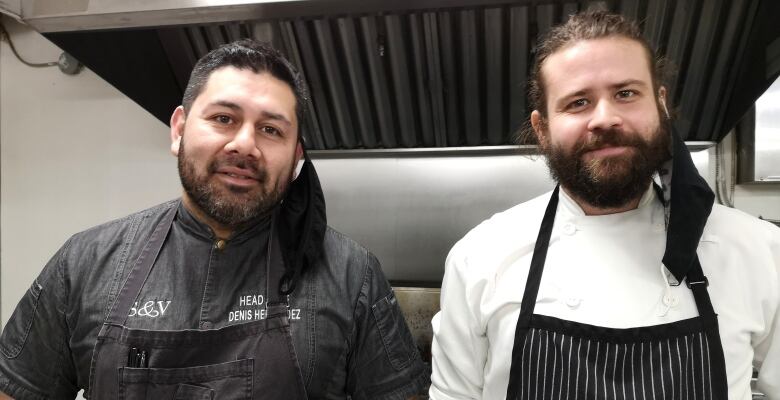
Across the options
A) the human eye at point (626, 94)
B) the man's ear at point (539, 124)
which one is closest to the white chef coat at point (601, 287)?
the man's ear at point (539, 124)

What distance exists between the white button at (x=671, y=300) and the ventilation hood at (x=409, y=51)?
2.54ft

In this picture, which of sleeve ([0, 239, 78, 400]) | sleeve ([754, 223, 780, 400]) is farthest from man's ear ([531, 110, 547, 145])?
sleeve ([0, 239, 78, 400])

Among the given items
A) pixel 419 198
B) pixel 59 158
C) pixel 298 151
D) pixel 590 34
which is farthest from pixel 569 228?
pixel 59 158

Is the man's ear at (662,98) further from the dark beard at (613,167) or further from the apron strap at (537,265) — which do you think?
the apron strap at (537,265)

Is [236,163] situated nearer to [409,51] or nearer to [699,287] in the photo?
[409,51]

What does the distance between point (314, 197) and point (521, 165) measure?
97 centimetres

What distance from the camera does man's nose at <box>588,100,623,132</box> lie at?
856 millimetres

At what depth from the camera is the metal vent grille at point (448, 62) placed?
1.28m

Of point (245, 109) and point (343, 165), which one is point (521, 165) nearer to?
point (343, 165)

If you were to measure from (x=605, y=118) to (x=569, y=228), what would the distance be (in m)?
0.28

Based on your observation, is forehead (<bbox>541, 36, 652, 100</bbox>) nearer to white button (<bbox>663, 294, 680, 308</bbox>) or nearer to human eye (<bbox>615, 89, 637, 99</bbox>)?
human eye (<bbox>615, 89, 637, 99</bbox>)

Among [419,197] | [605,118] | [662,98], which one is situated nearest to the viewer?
[605,118]

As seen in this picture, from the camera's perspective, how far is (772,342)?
0.89 meters

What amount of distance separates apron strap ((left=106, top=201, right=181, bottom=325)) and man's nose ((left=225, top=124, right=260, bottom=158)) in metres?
0.30
